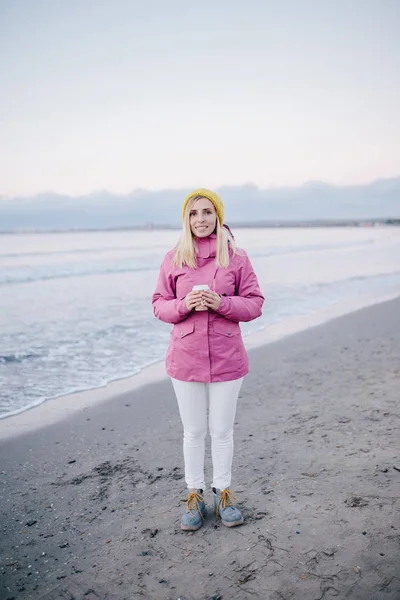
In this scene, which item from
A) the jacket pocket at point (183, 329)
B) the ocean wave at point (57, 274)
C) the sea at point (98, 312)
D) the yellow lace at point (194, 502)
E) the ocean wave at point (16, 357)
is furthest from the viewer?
the ocean wave at point (57, 274)

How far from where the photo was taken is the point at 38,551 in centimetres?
306

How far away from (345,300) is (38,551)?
1212cm

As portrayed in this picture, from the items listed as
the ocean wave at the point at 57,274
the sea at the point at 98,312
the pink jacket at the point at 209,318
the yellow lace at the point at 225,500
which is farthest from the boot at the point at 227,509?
the ocean wave at the point at 57,274

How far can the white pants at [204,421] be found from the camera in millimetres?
3111

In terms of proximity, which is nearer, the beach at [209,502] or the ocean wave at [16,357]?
the beach at [209,502]

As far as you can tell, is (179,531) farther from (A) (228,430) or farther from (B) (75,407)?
(B) (75,407)

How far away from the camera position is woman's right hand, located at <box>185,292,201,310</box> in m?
2.88

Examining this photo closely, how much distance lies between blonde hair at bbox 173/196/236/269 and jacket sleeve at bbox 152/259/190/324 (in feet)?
0.46

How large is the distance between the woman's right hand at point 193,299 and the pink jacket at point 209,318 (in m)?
0.06

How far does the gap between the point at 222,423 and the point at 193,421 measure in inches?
8.2

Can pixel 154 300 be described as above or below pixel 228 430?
above

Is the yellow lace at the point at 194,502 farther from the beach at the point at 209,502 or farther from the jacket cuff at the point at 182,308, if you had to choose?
the jacket cuff at the point at 182,308

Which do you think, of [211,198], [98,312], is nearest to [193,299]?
[211,198]

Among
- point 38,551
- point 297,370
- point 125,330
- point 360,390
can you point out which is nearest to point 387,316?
point 297,370
